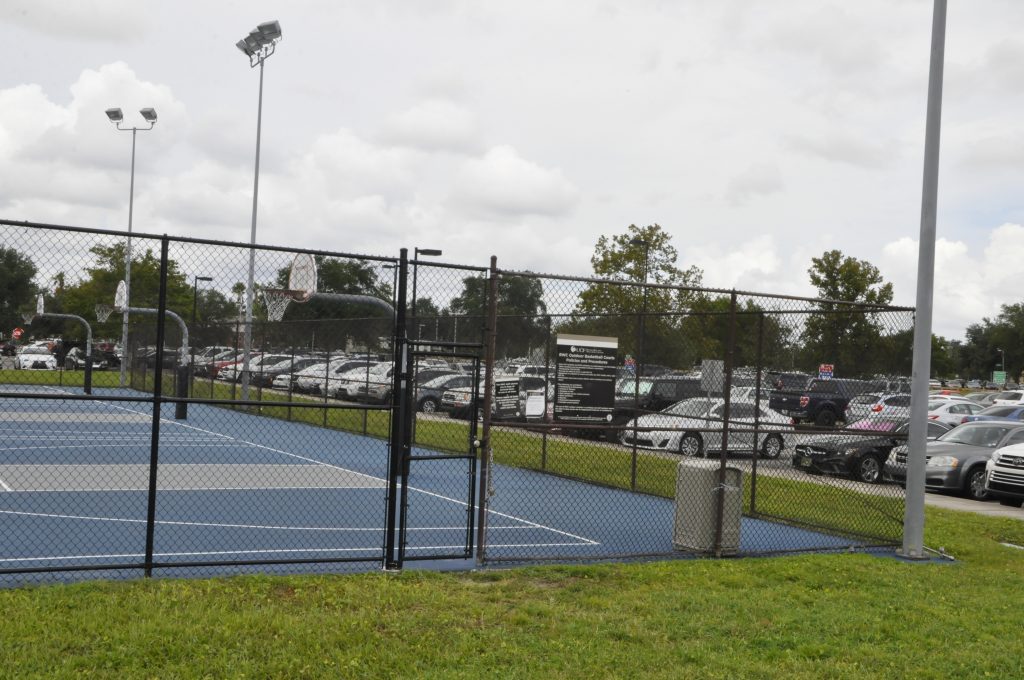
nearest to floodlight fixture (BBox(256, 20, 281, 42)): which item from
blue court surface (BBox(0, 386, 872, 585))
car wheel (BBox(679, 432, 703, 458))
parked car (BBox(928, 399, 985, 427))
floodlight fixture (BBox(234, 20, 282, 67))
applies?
floodlight fixture (BBox(234, 20, 282, 67))

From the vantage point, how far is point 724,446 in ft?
36.8

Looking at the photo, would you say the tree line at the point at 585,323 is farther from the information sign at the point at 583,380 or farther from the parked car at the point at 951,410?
the parked car at the point at 951,410

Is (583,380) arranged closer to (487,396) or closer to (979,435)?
(487,396)

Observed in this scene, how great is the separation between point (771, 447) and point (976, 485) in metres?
6.03

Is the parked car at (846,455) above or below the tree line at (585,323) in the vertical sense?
below

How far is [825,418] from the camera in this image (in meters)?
13.6

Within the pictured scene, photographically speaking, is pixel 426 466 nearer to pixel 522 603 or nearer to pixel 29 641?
pixel 522 603

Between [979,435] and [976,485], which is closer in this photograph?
[976,485]

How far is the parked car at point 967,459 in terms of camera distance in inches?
787

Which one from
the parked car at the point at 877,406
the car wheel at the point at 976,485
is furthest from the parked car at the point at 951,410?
the parked car at the point at 877,406

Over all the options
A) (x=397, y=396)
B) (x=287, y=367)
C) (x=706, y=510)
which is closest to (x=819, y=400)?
(x=706, y=510)

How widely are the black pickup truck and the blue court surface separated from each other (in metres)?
1.52

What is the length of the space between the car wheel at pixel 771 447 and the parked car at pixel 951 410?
23.0m

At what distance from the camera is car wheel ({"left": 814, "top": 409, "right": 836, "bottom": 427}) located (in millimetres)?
13461
